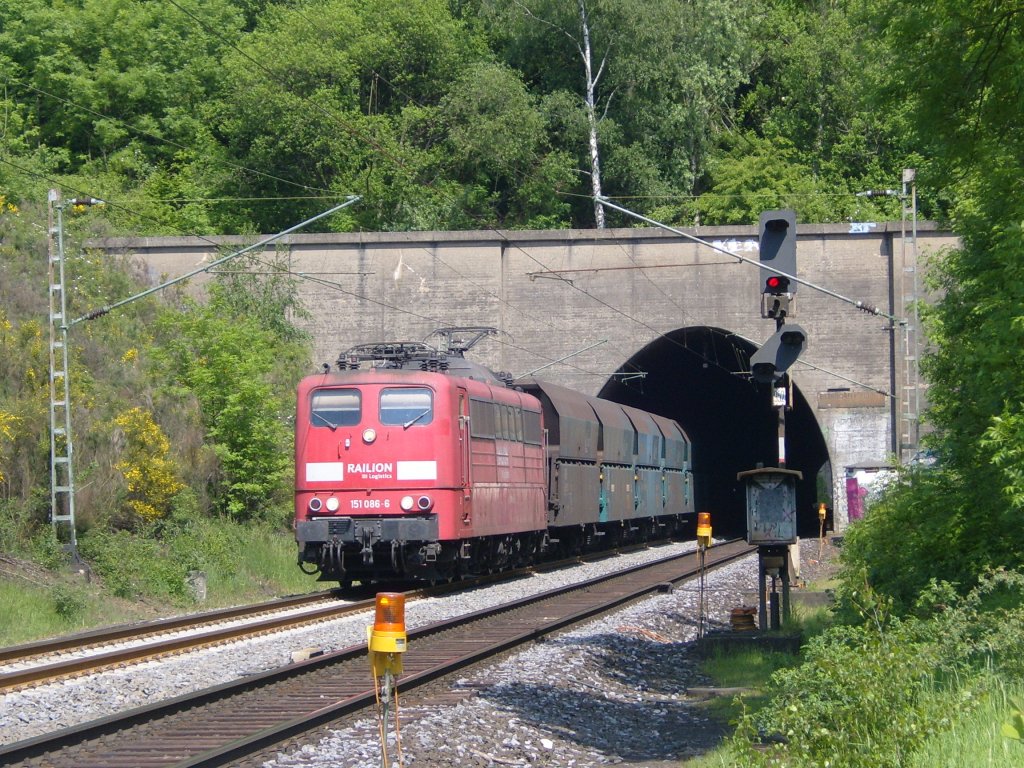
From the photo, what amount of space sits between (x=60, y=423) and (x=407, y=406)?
27.5ft

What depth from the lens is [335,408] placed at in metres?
20.8

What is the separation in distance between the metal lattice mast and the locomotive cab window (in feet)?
13.3

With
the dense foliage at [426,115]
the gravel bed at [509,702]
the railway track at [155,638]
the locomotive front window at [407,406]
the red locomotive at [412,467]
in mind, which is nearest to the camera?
the gravel bed at [509,702]

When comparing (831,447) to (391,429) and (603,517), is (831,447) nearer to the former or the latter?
(603,517)

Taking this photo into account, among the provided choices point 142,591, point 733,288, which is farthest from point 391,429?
point 733,288


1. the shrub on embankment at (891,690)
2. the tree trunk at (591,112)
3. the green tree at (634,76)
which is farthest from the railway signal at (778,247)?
the tree trunk at (591,112)

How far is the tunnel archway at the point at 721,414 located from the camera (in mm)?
48688

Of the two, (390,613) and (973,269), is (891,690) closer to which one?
A: (390,613)

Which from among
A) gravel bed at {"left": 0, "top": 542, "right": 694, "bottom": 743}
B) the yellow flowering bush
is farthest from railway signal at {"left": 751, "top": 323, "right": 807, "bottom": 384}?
the yellow flowering bush

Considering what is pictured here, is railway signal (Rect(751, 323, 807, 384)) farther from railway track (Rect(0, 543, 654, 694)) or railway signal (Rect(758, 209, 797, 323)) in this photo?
railway track (Rect(0, 543, 654, 694))

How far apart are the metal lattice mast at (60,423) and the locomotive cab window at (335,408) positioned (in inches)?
160

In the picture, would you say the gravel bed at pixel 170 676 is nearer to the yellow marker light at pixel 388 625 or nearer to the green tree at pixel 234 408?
the yellow marker light at pixel 388 625

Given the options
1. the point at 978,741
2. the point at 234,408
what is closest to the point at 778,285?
the point at 978,741

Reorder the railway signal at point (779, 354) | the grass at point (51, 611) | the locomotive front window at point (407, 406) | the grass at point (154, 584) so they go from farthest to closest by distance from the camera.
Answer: the locomotive front window at point (407, 406)
the grass at point (154, 584)
the grass at point (51, 611)
the railway signal at point (779, 354)
